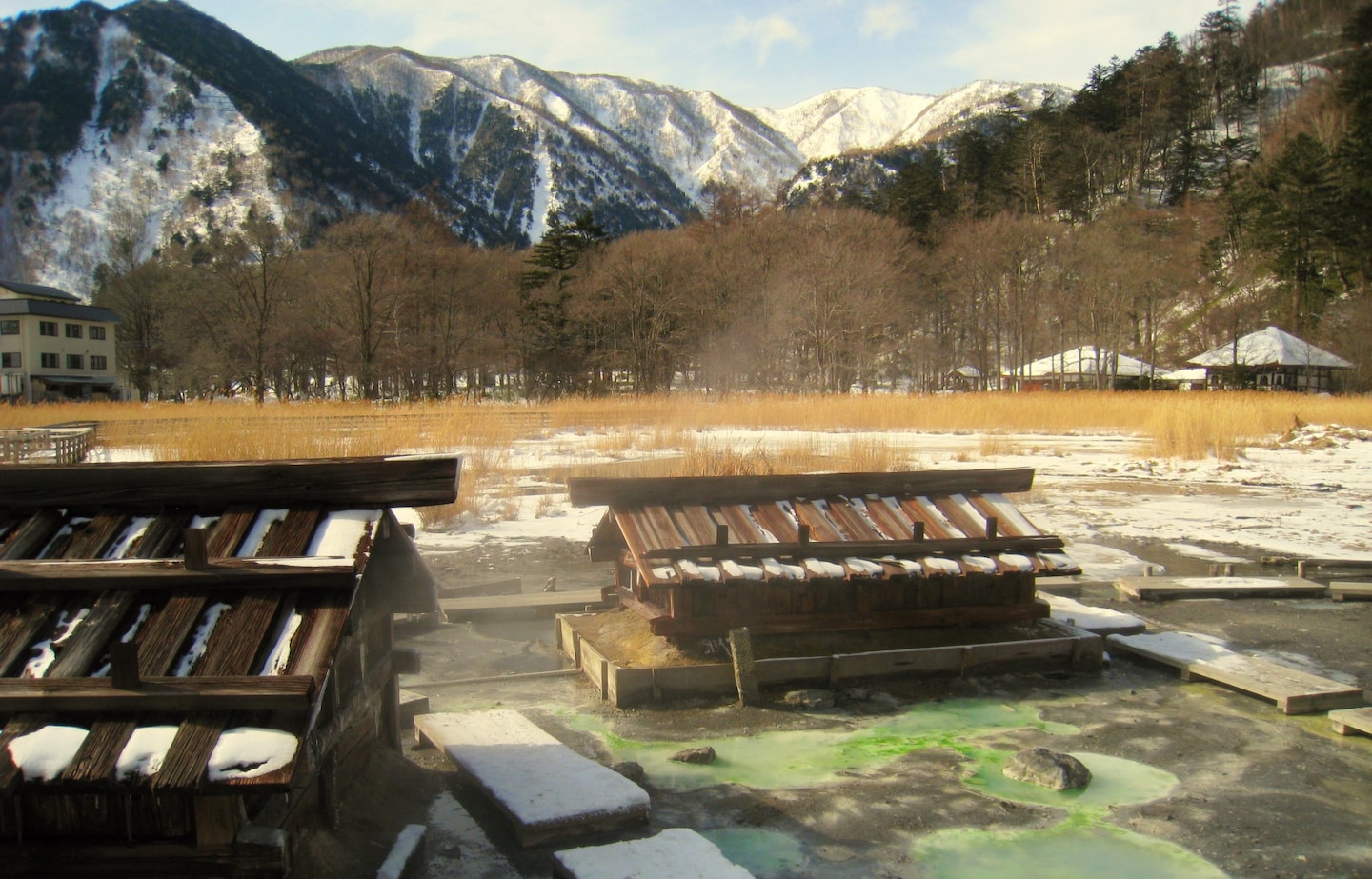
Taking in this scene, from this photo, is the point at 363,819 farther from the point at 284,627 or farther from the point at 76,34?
the point at 76,34

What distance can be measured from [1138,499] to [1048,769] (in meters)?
11.3

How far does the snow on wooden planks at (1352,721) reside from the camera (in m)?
5.39

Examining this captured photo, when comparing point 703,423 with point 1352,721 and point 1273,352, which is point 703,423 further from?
point 1273,352

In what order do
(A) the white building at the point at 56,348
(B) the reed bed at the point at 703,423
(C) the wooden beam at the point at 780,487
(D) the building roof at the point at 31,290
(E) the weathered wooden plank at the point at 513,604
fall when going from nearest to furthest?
Result: (C) the wooden beam at the point at 780,487 < (E) the weathered wooden plank at the point at 513,604 < (B) the reed bed at the point at 703,423 < (A) the white building at the point at 56,348 < (D) the building roof at the point at 31,290

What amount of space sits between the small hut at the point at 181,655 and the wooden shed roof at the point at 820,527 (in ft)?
8.75

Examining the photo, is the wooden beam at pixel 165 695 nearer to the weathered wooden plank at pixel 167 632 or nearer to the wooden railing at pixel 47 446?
the weathered wooden plank at pixel 167 632

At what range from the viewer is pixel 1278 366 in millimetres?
45781

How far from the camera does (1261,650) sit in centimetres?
732

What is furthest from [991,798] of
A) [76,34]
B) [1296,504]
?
[76,34]

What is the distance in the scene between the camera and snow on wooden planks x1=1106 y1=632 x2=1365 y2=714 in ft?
19.2

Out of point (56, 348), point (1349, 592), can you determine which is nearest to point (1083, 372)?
point (1349, 592)

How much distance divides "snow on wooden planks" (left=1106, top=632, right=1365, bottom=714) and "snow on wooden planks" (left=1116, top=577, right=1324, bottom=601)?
1.46 meters

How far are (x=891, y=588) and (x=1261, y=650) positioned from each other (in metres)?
3.36

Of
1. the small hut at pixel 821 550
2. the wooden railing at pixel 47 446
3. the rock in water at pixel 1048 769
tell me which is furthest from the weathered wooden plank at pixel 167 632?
the wooden railing at pixel 47 446
